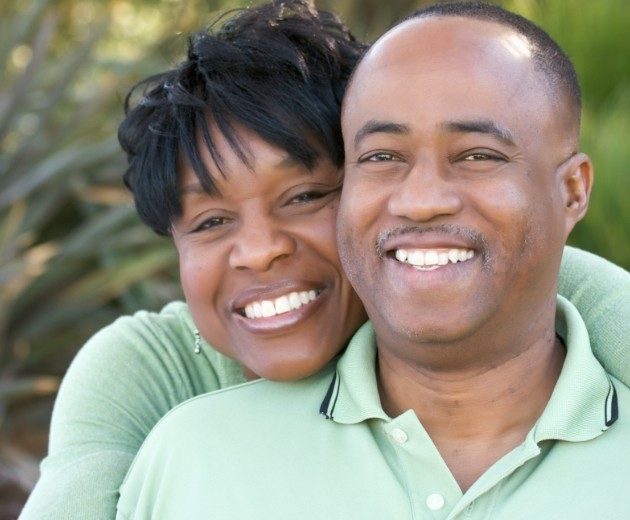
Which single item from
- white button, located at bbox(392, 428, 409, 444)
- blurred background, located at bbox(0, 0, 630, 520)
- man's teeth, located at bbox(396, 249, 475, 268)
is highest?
man's teeth, located at bbox(396, 249, 475, 268)

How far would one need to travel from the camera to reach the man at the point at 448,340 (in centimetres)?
250

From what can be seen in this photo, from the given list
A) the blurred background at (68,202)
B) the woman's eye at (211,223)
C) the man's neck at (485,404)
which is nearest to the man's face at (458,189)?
the man's neck at (485,404)

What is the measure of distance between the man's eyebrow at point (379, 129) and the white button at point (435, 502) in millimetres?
775

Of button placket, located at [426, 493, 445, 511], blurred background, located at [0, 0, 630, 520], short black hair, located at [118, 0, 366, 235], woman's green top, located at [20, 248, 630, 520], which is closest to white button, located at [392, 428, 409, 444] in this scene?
button placket, located at [426, 493, 445, 511]

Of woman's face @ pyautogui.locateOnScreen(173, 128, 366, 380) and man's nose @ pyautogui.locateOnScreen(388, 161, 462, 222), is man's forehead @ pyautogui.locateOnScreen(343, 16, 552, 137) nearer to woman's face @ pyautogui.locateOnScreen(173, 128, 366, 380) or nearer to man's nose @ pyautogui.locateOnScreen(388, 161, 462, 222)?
man's nose @ pyautogui.locateOnScreen(388, 161, 462, 222)

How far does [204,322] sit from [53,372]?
11.9ft

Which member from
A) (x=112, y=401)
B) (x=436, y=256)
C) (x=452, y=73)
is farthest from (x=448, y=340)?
(x=112, y=401)

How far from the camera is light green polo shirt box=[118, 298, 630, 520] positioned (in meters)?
2.47

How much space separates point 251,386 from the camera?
2.92m

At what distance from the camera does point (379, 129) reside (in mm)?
2623

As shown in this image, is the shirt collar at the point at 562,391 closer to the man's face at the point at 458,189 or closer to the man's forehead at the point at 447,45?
the man's face at the point at 458,189

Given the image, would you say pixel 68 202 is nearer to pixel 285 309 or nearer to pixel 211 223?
pixel 211 223

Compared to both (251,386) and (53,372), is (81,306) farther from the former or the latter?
(251,386)

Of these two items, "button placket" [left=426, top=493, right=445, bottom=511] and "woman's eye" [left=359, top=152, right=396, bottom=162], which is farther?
"woman's eye" [left=359, top=152, right=396, bottom=162]
